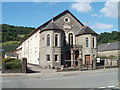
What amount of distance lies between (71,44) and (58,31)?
5.01 m

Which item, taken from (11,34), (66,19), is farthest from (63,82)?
(11,34)

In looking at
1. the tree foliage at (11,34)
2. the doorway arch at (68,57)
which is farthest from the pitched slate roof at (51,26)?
the tree foliage at (11,34)

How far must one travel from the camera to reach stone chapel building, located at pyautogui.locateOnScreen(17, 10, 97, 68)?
98.8ft

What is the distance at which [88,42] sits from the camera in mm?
33156

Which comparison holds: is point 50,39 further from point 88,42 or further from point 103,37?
point 103,37

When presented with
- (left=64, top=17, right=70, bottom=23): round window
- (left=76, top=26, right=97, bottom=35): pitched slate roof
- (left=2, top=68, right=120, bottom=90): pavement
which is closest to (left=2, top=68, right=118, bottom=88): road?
(left=2, top=68, right=120, bottom=90): pavement

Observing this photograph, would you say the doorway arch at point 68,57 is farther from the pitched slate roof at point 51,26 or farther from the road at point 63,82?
the road at point 63,82

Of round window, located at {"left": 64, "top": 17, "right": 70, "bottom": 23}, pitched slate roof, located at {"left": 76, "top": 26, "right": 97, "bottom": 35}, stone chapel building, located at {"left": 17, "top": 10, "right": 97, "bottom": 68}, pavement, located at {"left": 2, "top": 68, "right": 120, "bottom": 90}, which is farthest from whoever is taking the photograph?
round window, located at {"left": 64, "top": 17, "right": 70, "bottom": 23}

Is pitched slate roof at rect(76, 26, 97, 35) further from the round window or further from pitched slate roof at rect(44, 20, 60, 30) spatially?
pitched slate roof at rect(44, 20, 60, 30)

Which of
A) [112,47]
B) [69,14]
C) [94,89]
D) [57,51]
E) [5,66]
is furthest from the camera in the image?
[112,47]

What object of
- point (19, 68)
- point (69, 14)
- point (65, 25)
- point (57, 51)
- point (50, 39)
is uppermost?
point (69, 14)

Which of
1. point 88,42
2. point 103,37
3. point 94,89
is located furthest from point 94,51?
point 103,37

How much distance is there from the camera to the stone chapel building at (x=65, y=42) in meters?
30.1

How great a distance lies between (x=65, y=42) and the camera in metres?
33.2
